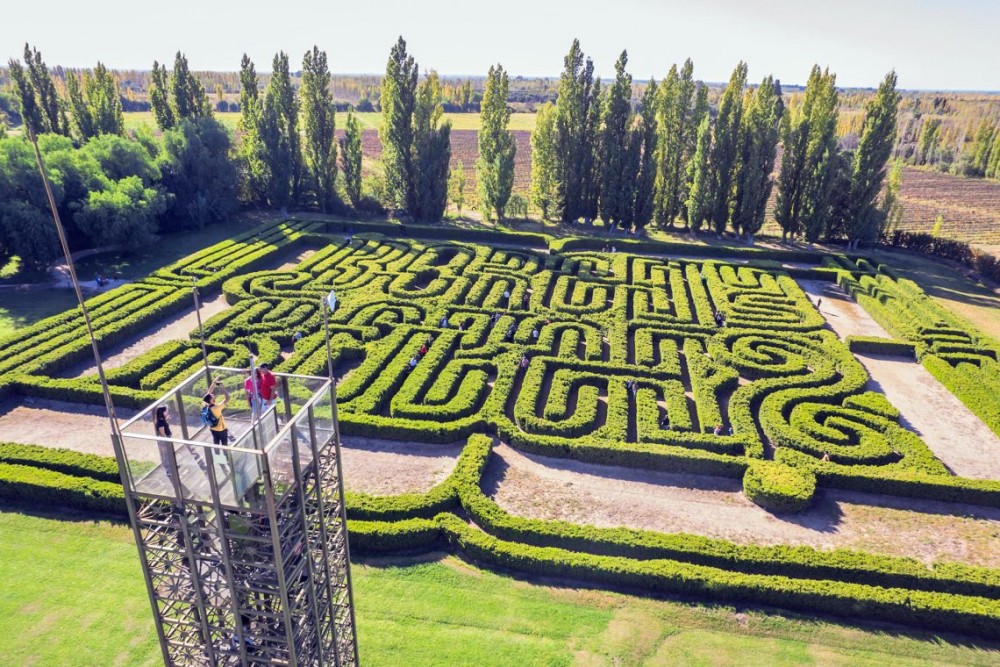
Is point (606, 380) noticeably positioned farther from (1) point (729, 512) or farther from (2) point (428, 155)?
(2) point (428, 155)

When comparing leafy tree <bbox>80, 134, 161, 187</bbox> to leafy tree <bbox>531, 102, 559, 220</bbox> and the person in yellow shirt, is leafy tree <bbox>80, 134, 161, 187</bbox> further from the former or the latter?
the person in yellow shirt

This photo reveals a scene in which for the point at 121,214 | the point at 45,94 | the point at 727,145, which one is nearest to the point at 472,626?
the point at 121,214

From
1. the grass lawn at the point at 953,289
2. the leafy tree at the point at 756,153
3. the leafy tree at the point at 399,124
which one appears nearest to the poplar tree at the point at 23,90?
the leafy tree at the point at 399,124

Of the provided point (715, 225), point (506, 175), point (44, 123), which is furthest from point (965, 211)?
point (44, 123)

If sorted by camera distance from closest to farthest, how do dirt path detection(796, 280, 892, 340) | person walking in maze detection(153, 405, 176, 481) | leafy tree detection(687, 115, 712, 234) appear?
1. person walking in maze detection(153, 405, 176, 481)
2. dirt path detection(796, 280, 892, 340)
3. leafy tree detection(687, 115, 712, 234)

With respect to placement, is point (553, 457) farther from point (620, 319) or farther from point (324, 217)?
point (324, 217)

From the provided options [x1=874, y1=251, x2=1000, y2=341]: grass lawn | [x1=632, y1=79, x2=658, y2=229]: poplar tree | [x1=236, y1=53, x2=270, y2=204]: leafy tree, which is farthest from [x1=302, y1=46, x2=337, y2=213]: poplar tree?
[x1=874, y1=251, x2=1000, y2=341]: grass lawn
